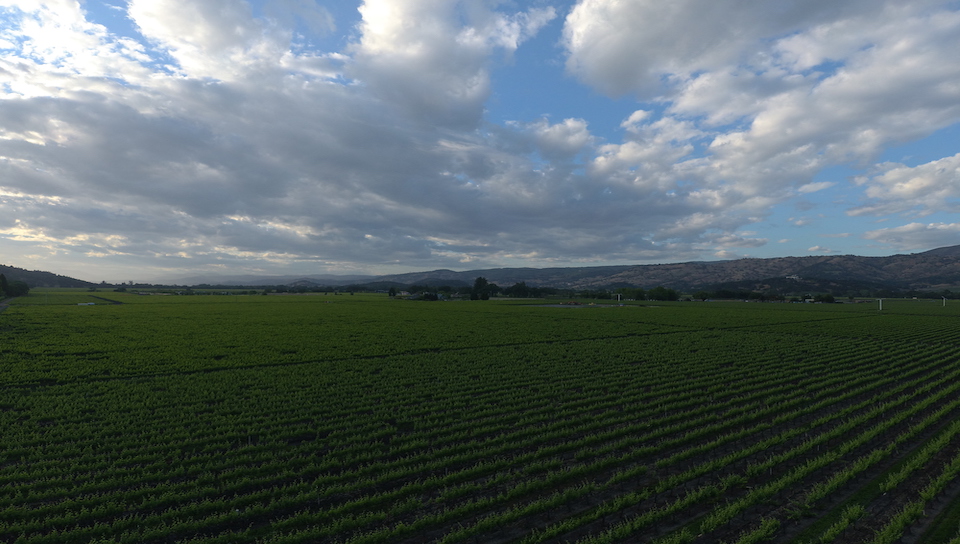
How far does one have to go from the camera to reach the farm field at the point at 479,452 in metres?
8.16

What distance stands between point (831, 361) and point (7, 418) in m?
41.1

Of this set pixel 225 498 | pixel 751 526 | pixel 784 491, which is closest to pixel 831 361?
pixel 784 491

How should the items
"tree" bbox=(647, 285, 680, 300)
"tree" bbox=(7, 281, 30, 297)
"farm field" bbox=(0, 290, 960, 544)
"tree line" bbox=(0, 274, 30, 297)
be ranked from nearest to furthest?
"farm field" bbox=(0, 290, 960, 544) → "tree line" bbox=(0, 274, 30, 297) → "tree" bbox=(7, 281, 30, 297) → "tree" bbox=(647, 285, 680, 300)

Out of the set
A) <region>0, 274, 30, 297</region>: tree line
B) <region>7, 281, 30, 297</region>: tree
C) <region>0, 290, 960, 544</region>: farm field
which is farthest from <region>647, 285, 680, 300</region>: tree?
<region>7, 281, 30, 297</region>: tree

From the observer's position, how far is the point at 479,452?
38.1 feet

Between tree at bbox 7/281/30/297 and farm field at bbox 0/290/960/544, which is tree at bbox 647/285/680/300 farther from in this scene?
tree at bbox 7/281/30/297

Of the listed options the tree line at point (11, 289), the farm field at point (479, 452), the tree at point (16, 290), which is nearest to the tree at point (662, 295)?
the farm field at point (479, 452)

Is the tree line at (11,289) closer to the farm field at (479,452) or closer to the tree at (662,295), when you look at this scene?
the farm field at (479,452)

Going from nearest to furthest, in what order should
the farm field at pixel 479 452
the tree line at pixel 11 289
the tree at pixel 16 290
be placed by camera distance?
the farm field at pixel 479 452 → the tree line at pixel 11 289 → the tree at pixel 16 290

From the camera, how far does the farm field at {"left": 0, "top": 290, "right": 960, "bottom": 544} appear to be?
8156 mm

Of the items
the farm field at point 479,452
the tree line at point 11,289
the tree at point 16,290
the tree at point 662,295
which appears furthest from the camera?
the tree at point 662,295

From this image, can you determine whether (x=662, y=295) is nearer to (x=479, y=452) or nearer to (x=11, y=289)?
(x=479, y=452)

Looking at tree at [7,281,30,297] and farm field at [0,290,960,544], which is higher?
tree at [7,281,30,297]

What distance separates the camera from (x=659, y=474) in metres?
10.5
